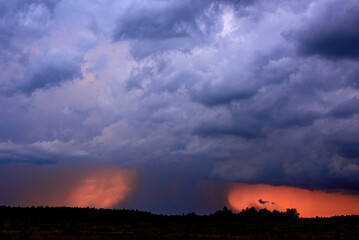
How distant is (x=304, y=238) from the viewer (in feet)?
157

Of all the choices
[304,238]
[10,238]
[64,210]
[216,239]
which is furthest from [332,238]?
[64,210]

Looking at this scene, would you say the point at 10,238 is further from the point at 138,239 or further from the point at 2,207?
the point at 2,207

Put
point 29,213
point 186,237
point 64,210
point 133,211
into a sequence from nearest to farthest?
point 186,237 < point 29,213 < point 64,210 < point 133,211

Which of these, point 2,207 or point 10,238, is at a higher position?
point 2,207

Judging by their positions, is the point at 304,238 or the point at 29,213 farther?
the point at 29,213

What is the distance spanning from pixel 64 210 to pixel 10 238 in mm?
76718

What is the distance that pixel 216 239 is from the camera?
1807 inches

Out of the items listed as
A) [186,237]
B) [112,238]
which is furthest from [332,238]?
[112,238]

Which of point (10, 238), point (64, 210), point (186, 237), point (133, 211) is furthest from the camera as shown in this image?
point (133, 211)

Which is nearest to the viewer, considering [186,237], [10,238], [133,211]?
[10,238]

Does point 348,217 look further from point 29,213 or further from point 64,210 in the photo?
point 29,213

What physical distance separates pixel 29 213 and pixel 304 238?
84.4 metres

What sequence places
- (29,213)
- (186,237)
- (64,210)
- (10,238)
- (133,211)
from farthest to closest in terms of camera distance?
(133,211)
(64,210)
(29,213)
(186,237)
(10,238)

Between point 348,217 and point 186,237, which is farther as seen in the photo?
point 348,217
